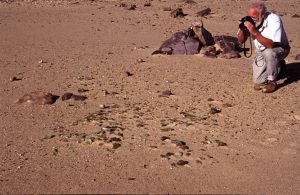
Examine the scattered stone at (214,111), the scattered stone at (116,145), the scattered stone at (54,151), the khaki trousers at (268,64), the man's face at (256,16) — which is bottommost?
the scattered stone at (214,111)

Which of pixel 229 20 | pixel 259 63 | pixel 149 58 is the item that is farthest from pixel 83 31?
pixel 259 63

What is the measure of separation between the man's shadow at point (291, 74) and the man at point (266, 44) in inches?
12.6

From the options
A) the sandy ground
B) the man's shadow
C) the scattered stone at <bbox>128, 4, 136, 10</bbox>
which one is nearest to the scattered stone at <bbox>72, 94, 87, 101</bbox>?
the sandy ground

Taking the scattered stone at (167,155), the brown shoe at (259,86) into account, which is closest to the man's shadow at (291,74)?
the brown shoe at (259,86)

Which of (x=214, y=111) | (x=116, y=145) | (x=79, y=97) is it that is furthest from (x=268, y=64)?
(x=116, y=145)

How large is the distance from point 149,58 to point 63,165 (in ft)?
13.9

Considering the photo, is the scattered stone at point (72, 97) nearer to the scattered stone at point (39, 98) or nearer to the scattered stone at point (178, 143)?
the scattered stone at point (39, 98)

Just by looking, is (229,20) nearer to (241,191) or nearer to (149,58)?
(149,58)

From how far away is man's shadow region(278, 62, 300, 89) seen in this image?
7.00 meters

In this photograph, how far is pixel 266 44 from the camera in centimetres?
638

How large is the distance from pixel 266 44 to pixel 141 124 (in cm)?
214

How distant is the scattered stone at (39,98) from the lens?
6066 mm

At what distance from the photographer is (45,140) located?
4922 millimetres

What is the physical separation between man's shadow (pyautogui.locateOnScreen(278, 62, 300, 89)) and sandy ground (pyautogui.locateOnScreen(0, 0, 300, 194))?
3 cm
